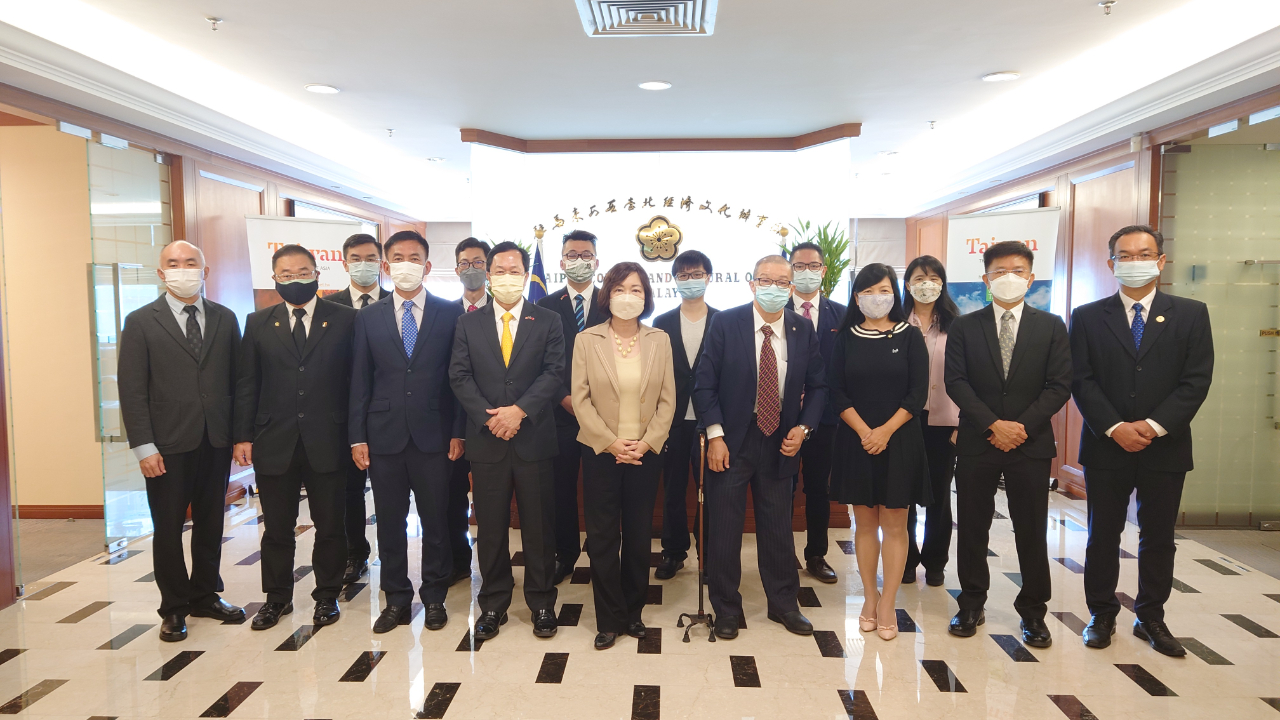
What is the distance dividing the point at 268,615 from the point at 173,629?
1.36 ft

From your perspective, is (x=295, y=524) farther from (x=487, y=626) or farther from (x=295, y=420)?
(x=487, y=626)

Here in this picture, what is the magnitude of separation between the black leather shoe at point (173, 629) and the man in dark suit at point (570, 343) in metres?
1.87

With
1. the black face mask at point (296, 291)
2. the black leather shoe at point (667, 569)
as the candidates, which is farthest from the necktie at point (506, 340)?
the black leather shoe at point (667, 569)

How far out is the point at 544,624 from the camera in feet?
11.5

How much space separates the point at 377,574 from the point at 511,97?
12.8ft

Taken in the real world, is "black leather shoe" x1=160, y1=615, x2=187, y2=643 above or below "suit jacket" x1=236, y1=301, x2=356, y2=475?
below

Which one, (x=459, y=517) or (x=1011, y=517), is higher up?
(x=1011, y=517)

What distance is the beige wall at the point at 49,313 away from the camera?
5.57 metres

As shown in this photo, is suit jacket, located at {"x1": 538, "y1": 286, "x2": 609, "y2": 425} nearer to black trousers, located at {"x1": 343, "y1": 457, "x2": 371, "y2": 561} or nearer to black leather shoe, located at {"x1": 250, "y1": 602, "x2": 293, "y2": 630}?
black trousers, located at {"x1": 343, "y1": 457, "x2": 371, "y2": 561}

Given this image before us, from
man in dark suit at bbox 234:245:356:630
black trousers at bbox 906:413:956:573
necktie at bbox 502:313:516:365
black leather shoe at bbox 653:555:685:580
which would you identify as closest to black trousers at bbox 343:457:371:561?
man in dark suit at bbox 234:245:356:630

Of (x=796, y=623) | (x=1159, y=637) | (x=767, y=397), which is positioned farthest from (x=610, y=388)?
(x=1159, y=637)

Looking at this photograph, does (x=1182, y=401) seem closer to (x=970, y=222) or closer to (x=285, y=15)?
(x=970, y=222)

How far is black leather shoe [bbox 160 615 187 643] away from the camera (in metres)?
3.50

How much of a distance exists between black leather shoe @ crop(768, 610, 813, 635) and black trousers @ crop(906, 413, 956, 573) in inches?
31.4
